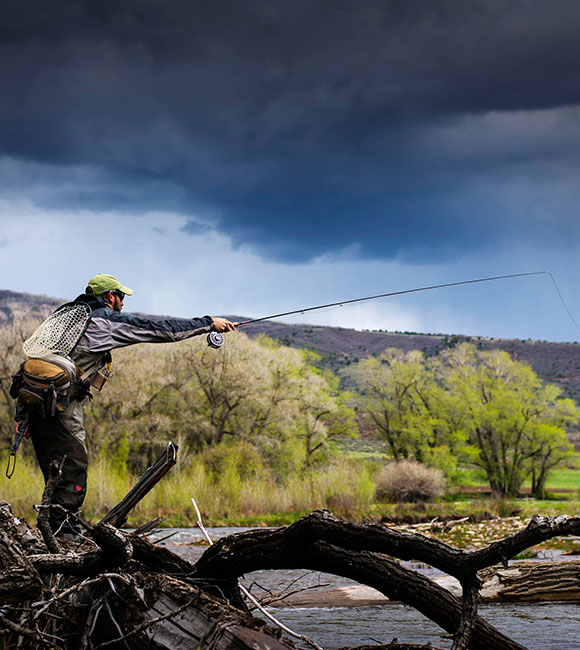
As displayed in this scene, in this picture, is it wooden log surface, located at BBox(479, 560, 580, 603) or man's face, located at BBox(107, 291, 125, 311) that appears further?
wooden log surface, located at BBox(479, 560, 580, 603)

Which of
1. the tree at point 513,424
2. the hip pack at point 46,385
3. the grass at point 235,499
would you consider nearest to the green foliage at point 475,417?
the tree at point 513,424

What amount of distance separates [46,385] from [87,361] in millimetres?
493

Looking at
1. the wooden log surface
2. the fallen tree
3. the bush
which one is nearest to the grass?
the bush

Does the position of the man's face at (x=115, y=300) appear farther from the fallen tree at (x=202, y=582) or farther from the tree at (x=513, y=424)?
the tree at (x=513, y=424)

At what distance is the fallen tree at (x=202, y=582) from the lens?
9.90 feet

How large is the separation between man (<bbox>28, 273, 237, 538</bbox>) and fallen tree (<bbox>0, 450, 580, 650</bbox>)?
2.01 m

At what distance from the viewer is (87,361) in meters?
6.04

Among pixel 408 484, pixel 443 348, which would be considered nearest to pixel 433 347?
pixel 443 348

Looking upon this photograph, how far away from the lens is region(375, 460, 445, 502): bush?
107 ft

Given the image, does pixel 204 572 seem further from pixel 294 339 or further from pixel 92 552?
pixel 294 339

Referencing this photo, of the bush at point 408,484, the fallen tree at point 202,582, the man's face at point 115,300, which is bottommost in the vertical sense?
the bush at point 408,484

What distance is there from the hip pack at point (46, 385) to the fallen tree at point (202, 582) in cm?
204

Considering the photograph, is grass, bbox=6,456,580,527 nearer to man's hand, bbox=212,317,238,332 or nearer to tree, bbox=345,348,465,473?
man's hand, bbox=212,317,238,332

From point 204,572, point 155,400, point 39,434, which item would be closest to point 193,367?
point 155,400
